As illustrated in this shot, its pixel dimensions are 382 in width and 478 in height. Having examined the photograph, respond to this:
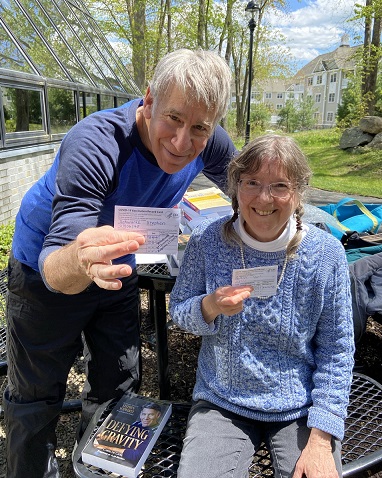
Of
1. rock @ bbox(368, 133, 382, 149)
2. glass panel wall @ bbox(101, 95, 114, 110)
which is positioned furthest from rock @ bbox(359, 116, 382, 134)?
glass panel wall @ bbox(101, 95, 114, 110)

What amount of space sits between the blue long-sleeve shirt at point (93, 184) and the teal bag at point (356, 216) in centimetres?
196

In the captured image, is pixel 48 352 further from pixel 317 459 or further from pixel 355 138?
pixel 355 138

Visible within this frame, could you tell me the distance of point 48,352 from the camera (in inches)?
68.3

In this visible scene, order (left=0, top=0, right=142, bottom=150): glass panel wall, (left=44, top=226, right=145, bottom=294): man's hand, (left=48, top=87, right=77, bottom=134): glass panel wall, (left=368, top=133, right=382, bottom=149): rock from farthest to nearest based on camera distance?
(left=368, top=133, right=382, bottom=149): rock < (left=48, top=87, right=77, bottom=134): glass panel wall < (left=0, top=0, right=142, bottom=150): glass panel wall < (left=44, top=226, right=145, bottom=294): man's hand

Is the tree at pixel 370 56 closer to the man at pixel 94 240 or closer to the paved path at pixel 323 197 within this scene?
the paved path at pixel 323 197

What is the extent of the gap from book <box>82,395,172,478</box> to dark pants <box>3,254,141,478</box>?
0.26 meters

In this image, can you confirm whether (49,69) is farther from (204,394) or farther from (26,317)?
(204,394)

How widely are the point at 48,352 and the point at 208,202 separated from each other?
4.33 ft

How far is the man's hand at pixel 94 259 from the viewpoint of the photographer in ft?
3.59

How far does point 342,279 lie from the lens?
155cm


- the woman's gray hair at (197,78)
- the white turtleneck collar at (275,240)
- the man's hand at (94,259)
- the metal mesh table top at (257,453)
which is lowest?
the metal mesh table top at (257,453)

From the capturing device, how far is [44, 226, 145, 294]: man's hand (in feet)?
3.59

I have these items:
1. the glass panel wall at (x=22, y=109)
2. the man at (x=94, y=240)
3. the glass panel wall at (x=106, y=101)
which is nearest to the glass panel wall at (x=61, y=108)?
the glass panel wall at (x=22, y=109)

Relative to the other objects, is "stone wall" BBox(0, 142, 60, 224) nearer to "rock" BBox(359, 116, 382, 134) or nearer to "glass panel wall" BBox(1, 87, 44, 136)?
"glass panel wall" BBox(1, 87, 44, 136)
